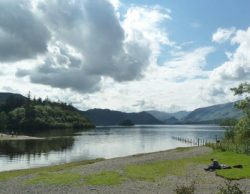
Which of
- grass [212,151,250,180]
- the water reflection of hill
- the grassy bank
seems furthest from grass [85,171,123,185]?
the water reflection of hill

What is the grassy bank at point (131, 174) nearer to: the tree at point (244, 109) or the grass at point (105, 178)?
the grass at point (105, 178)

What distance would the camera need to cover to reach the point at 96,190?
3403cm

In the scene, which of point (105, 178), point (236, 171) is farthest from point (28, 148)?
point (236, 171)

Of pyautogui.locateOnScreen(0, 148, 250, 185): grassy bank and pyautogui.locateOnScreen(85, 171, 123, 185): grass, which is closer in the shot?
pyautogui.locateOnScreen(85, 171, 123, 185): grass

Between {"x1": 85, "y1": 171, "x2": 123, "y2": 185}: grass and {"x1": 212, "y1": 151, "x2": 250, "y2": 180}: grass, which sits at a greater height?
{"x1": 212, "y1": 151, "x2": 250, "y2": 180}: grass

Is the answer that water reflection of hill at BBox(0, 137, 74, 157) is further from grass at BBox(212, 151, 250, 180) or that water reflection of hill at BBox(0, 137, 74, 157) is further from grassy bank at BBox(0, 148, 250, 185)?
grass at BBox(212, 151, 250, 180)

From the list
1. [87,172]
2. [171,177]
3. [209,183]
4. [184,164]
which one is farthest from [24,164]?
[209,183]

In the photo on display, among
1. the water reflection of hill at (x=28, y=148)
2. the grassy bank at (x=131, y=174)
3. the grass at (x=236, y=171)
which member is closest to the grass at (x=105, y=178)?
the grassy bank at (x=131, y=174)

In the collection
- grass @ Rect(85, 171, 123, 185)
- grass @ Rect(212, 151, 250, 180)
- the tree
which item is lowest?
grass @ Rect(85, 171, 123, 185)

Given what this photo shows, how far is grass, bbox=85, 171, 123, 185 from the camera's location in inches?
1487

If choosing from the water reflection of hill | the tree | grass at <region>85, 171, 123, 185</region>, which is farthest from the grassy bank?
the water reflection of hill

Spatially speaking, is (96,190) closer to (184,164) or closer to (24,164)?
(184,164)

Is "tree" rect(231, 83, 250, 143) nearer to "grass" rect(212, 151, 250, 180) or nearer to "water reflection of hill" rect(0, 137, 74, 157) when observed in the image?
"grass" rect(212, 151, 250, 180)

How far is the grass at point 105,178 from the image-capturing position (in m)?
37.8
